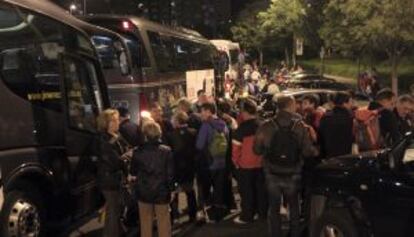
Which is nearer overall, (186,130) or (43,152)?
(43,152)

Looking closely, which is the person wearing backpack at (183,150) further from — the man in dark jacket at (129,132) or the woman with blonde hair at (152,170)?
the woman with blonde hair at (152,170)

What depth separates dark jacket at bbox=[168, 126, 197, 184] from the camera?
996 centimetres

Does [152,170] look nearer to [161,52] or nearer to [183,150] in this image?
[183,150]

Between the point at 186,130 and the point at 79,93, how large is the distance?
1518 millimetres

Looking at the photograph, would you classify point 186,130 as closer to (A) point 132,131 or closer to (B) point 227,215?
(A) point 132,131

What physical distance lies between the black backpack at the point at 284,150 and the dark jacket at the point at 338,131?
1.46 m

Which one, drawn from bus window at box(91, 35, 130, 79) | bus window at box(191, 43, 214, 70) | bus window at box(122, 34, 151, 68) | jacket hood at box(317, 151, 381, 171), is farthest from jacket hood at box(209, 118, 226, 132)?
bus window at box(191, 43, 214, 70)

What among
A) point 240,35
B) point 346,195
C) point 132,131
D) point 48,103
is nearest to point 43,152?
point 48,103

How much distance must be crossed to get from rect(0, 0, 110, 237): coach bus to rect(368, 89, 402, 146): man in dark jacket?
3.69 m

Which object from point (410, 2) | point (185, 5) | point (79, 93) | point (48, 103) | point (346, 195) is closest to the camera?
point (346, 195)

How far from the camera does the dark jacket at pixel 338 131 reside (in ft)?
31.5

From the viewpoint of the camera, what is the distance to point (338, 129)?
9.60 metres

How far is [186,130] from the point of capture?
33.0ft

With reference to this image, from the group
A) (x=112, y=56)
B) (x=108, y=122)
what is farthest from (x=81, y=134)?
(x=112, y=56)
